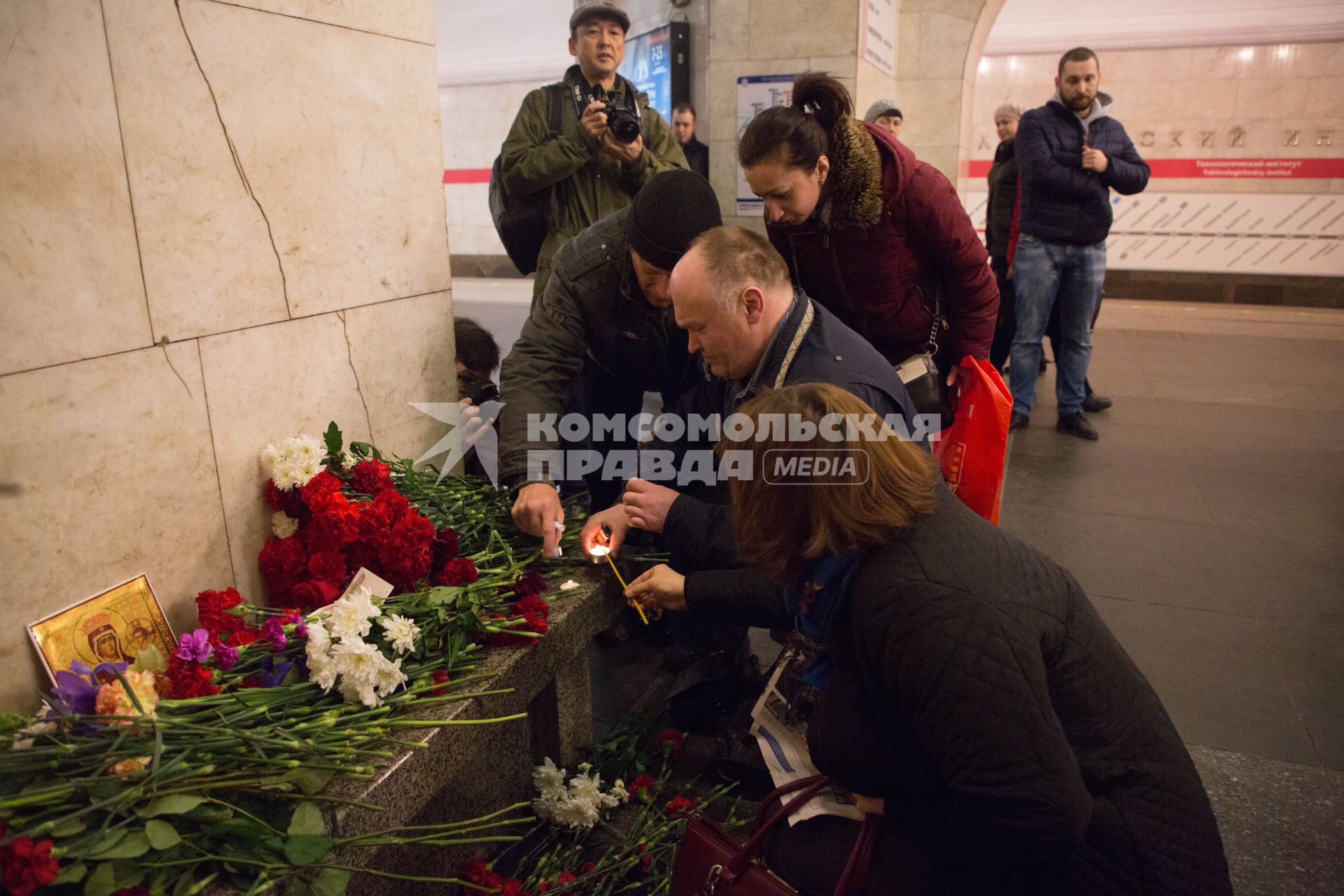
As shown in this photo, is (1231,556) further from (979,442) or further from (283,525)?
(283,525)

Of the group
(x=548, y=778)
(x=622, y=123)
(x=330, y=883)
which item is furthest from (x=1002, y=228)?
(x=330, y=883)

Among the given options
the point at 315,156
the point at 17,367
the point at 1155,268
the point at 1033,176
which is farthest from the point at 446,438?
the point at 1155,268

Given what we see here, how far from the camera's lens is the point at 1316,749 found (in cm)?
271

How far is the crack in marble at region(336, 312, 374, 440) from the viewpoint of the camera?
7.85 ft

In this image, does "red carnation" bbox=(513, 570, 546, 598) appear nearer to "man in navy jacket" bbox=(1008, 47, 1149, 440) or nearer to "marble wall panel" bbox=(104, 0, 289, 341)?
"marble wall panel" bbox=(104, 0, 289, 341)

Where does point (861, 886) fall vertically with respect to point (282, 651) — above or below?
below

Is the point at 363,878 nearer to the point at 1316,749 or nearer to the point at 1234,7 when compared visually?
the point at 1316,749

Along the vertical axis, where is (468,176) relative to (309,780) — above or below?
above

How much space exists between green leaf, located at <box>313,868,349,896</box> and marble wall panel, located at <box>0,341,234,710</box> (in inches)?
25.7

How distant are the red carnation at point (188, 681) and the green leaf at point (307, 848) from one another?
1.04ft

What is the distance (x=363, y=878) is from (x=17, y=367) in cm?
107

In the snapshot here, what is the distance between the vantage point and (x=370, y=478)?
223cm

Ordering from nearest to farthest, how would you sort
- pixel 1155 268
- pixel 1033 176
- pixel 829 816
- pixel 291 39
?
1. pixel 829 816
2. pixel 291 39
3. pixel 1033 176
4. pixel 1155 268

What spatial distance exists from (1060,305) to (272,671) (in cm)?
536
